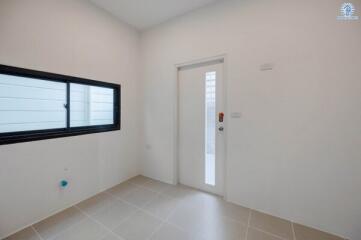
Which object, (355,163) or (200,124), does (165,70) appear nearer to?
(200,124)

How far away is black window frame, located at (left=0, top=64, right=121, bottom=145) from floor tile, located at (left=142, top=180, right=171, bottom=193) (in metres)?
A: 1.14

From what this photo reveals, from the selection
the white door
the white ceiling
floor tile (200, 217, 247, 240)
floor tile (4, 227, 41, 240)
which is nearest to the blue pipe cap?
floor tile (4, 227, 41, 240)

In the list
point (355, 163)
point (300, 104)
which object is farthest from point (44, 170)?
point (355, 163)

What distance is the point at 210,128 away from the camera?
2.39 m

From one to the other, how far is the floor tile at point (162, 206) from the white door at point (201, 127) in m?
0.55

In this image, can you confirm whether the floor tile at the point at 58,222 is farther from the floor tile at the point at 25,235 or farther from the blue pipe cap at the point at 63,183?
the blue pipe cap at the point at 63,183

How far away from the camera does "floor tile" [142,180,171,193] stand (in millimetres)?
2507

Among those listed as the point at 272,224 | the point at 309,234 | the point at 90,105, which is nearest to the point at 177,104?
the point at 90,105

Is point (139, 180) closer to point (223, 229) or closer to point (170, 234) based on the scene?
point (170, 234)

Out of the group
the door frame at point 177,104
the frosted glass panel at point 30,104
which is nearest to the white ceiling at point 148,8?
the door frame at point 177,104

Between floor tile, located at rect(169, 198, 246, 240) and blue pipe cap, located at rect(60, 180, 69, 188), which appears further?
blue pipe cap, located at rect(60, 180, 69, 188)

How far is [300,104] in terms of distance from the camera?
1695 millimetres

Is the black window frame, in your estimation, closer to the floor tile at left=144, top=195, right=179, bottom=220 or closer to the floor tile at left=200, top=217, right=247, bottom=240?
the floor tile at left=144, top=195, right=179, bottom=220

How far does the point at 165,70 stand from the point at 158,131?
1132mm
